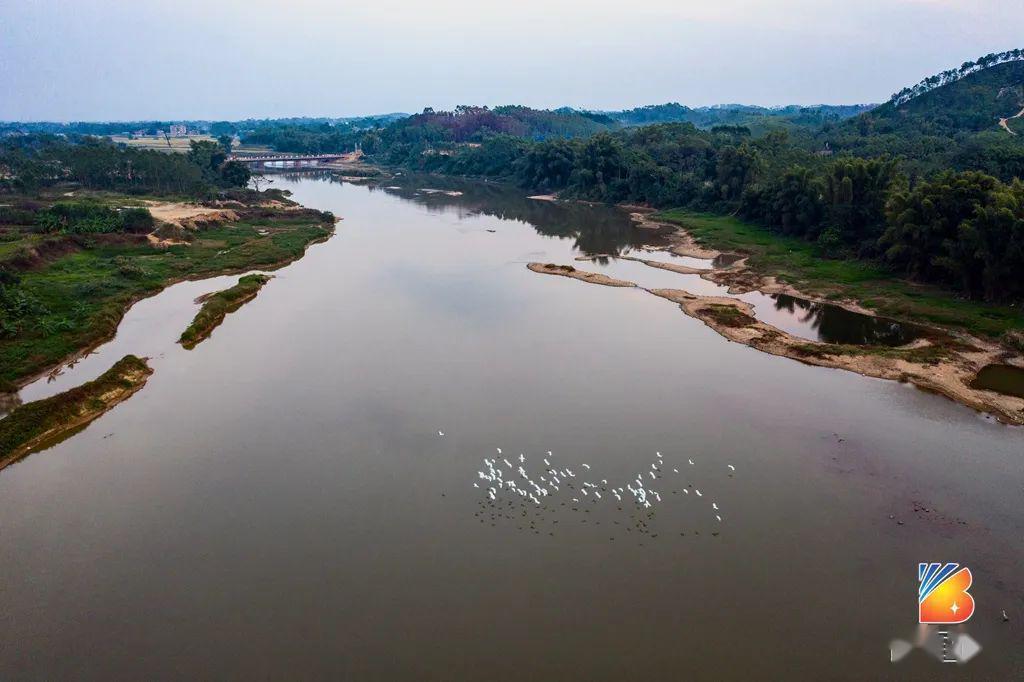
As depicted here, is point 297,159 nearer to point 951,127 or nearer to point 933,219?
point 951,127

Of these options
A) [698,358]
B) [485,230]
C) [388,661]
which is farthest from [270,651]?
[485,230]

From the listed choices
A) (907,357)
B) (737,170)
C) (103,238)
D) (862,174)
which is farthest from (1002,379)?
(103,238)

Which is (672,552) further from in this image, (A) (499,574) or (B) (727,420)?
(B) (727,420)

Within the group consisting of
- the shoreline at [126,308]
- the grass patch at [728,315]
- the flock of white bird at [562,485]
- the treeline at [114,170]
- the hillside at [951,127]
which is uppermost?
the hillside at [951,127]

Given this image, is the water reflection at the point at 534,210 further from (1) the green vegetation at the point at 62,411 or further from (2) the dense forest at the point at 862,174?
(1) the green vegetation at the point at 62,411

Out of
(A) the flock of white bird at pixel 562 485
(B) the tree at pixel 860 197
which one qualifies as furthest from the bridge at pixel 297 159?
(A) the flock of white bird at pixel 562 485

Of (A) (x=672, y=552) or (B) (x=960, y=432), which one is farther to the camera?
(B) (x=960, y=432)
